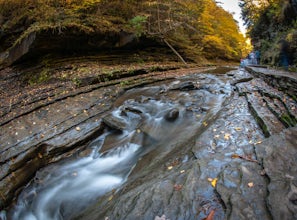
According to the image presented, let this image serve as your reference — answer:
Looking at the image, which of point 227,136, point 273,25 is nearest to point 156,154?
point 227,136

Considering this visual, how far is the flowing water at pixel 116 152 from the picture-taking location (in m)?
4.23

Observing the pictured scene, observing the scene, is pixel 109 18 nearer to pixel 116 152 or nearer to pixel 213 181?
pixel 116 152

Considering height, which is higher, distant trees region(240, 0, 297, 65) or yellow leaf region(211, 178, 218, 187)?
distant trees region(240, 0, 297, 65)

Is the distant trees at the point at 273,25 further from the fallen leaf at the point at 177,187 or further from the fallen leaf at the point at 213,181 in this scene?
the fallen leaf at the point at 177,187

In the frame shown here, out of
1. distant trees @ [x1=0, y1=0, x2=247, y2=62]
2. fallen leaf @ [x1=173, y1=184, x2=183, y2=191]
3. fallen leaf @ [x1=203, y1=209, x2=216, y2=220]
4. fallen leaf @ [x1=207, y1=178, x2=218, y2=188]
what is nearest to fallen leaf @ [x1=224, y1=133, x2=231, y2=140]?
fallen leaf @ [x1=207, y1=178, x2=218, y2=188]

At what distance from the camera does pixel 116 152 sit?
16.8 ft

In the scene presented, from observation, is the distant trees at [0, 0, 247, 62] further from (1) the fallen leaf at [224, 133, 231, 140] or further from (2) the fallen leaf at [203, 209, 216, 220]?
(2) the fallen leaf at [203, 209, 216, 220]

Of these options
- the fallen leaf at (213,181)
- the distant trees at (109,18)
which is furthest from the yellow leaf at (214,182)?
the distant trees at (109,18)

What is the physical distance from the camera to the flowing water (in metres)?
4.23

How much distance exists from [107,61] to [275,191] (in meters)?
10.1

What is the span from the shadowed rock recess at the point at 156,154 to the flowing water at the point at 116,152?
2 cm

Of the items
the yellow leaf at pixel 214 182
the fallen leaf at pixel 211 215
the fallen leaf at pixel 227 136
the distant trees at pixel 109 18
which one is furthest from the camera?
the distant trees at pixel 109 18

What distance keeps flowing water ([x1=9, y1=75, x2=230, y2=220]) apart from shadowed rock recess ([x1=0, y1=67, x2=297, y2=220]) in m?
0.02

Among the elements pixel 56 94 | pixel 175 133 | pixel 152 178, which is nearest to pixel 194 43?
pixel 56 94
